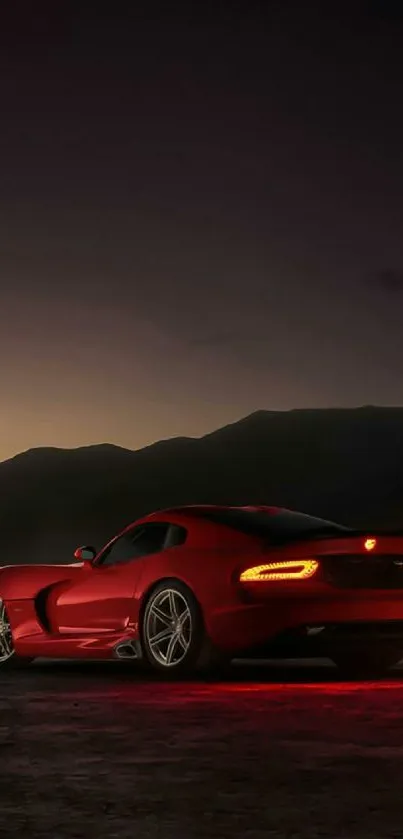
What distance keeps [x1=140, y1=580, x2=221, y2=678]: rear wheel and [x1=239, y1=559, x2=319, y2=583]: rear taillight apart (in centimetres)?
47

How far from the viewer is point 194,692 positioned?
40.5 feet

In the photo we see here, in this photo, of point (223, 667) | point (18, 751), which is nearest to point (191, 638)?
point (223, 667)

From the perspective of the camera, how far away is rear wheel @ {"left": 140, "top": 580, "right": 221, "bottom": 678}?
44.1ft

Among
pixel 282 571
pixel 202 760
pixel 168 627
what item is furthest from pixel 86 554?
pixel 202 760

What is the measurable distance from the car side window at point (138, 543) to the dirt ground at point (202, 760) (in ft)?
5.68

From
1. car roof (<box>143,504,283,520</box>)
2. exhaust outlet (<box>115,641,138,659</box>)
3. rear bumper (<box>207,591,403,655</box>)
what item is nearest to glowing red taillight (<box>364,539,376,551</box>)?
rear bumper (<box>207,591,403,655</box>)

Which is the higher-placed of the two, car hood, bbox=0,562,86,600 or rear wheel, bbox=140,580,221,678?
car hood, bbox=0,562,86,600

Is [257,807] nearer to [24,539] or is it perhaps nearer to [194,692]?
[194,692]

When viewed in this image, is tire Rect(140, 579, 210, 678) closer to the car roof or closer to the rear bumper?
the rear bumper

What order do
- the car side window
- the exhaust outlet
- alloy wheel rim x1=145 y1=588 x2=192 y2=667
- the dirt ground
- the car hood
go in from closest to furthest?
the dirt ground
alloy wheel rim x1=145 y1=588 x2=192 y2=667
the exhaust outlet
the car side window
the car hood

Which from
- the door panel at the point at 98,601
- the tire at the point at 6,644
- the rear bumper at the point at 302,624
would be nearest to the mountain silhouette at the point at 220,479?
the tire at the point at 6,644

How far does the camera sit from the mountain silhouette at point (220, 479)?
149m

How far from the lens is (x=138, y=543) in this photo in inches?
602

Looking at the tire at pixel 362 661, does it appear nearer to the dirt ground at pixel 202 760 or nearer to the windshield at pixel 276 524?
the windshield at pixel 276 524
